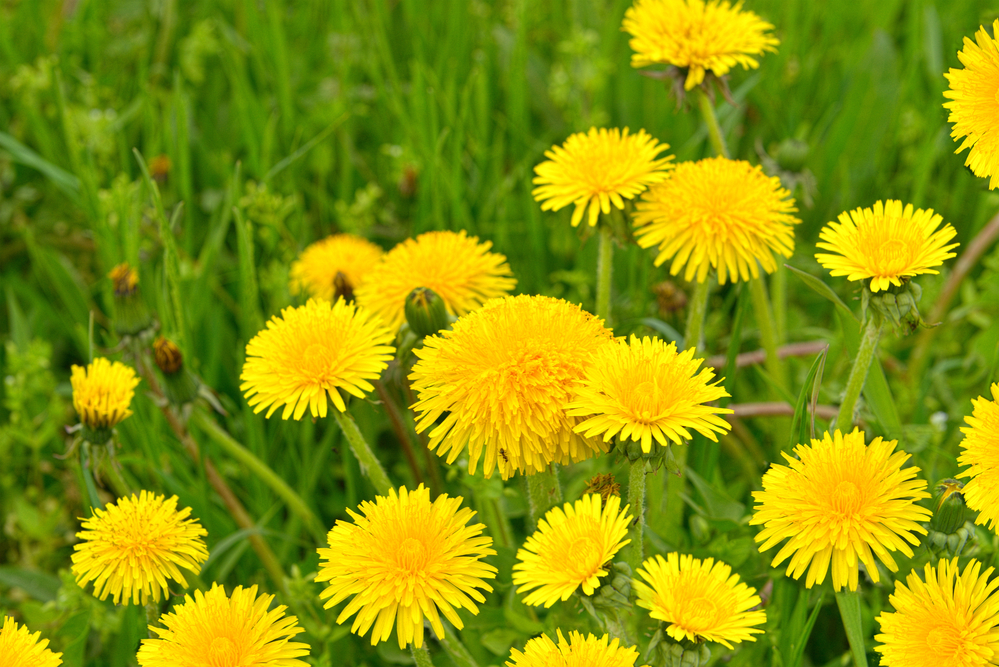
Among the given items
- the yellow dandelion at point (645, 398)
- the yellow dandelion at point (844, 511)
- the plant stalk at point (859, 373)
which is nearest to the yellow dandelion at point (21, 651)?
the yellow dandelion at point (645, 398)

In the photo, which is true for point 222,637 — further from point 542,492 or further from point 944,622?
point 944,622

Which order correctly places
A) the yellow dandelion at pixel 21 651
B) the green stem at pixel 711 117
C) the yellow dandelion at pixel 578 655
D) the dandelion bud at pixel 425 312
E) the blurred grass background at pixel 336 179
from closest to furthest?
the yellow dandelion at pixel 578 655
the yellow dandelion at pixel 21 651
the dandelion bud at pixel 425 312
the green stem at pixel 711 117
the blurred grass background at pixel 336 179

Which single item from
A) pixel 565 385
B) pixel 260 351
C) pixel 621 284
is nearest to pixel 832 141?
pixel 621 284

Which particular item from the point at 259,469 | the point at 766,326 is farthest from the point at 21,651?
the point at 766,326

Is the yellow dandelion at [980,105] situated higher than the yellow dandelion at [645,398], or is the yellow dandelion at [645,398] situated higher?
the yellow dandelion at [980,105]

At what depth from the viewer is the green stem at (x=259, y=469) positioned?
1536mm

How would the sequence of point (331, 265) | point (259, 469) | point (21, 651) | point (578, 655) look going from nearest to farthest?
point (578, 655) → point (21, 651) → point (259, 469) → point (331, 265)

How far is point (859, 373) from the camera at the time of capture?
1.25 meters

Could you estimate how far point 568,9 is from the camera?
3.00 metres

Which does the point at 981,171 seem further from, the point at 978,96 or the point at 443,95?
the point at 443,95

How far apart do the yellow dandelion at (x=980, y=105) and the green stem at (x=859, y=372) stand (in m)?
0.23

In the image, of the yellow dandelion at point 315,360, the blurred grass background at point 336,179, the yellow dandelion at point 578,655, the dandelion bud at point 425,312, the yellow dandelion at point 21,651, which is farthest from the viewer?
the blurred grass background at point 336,179

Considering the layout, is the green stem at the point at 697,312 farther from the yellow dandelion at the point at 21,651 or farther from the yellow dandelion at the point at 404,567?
the yellow dandelion at the point at 21,651

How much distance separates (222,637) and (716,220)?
88 cm
